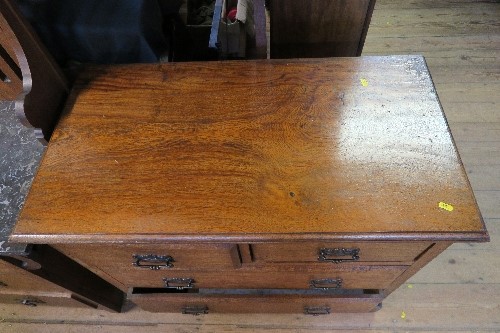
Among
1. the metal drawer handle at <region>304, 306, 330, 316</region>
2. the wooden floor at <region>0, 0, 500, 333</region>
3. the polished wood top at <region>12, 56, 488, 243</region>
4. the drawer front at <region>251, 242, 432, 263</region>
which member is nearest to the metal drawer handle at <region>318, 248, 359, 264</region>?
the drawer front at <region>251, 242, 432, 263</region>

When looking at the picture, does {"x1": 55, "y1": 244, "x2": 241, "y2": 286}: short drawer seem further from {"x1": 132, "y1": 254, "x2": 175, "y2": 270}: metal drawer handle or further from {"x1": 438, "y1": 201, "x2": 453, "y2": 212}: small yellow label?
{"x1": 438, "y1": 201, "x2": 453, "y2": 212}: small yellow label

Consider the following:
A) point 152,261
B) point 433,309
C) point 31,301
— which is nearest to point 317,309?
point 433,309

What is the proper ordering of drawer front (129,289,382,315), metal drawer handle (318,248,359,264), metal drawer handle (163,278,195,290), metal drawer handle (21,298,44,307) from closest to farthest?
metal drawer handle (318,248,359,264)
metal drawer handle (163,278,195,290)
drawer front (129,289,382,315)
metal drawer handle (21,298,44,307)

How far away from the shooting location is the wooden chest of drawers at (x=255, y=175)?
2.19ft

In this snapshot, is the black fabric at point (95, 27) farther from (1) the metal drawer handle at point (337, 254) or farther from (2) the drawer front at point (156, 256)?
(1) the metal drawer handle at point (337, 254)

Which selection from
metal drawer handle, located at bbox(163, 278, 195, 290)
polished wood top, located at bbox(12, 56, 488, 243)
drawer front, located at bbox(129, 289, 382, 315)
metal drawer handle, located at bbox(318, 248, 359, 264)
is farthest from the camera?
→ drawer front, located at bbox(129, 289, 382, 315)

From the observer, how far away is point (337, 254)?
0.78 metres

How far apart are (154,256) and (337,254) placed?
40 cm

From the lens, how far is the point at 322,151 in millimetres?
743

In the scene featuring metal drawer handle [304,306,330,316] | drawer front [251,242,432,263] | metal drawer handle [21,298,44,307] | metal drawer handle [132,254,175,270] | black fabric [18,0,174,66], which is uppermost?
black fabric [18,0,174,66]

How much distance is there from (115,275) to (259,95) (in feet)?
1.99

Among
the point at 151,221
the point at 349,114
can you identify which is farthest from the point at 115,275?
the point at 349,114

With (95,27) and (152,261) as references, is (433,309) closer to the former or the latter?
(152,261)

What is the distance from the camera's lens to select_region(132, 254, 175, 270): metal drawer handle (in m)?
0.80
